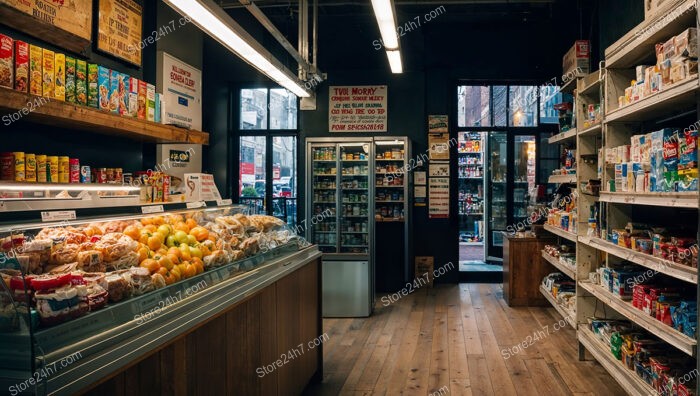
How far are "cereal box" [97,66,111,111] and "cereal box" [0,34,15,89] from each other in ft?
2.23

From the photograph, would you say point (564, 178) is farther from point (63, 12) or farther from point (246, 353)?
point (63, 12)

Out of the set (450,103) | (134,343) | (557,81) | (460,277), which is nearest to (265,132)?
(450,103)

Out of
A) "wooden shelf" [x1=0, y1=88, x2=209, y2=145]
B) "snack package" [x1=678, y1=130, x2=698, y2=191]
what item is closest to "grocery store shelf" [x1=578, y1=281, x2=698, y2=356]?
"snack package" [x1=678, y1=130, x2=698, y2=191]

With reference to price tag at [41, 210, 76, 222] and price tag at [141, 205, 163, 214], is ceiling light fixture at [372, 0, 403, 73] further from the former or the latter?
price tag at [41, 210, 76, 222]

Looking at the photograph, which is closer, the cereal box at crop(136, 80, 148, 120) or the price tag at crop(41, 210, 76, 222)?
the price tag at crop(41, 210, 76, 222)

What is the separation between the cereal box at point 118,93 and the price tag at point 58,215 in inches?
84.8

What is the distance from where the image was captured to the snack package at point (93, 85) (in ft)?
12.0

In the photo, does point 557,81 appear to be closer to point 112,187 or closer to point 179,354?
point 112,187

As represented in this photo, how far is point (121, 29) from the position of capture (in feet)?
15.7

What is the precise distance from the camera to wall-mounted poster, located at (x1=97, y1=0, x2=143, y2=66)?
14.8 feet

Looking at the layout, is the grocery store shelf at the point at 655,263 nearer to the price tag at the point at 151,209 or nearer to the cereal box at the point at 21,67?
the price tag at the point at 151,209

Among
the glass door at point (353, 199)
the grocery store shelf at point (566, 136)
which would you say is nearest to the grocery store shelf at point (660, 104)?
the grocery store shelf at point (566, 136)

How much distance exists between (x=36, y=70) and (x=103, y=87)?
1.88 ft

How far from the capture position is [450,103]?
7.95 m
